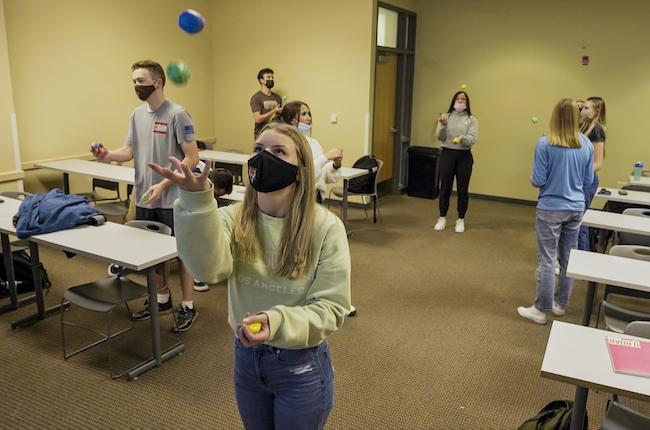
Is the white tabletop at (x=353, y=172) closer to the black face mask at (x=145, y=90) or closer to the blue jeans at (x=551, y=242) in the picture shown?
the blue jeans at (x=551, y=242)

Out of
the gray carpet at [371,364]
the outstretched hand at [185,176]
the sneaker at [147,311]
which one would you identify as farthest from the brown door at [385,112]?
the outstretched hand at [185,176]

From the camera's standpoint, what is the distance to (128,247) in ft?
10.1

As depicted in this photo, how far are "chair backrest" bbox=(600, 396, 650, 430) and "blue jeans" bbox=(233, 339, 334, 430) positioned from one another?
1210 mm

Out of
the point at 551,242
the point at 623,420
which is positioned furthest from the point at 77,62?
the point at 623,420

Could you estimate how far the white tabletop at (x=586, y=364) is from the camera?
5.76 feet

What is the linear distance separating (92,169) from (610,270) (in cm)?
490

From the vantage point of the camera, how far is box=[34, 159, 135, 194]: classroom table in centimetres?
518

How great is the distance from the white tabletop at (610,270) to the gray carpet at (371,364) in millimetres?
731

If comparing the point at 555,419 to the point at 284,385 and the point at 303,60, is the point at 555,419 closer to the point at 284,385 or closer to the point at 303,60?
the point at 284,385

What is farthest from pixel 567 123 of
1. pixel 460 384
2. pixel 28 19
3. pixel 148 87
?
pixel 28 19

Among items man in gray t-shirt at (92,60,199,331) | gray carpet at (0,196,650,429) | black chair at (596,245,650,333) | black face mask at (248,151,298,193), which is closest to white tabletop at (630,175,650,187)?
gray carpet at (0,196,650,429)

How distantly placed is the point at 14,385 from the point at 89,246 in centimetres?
89

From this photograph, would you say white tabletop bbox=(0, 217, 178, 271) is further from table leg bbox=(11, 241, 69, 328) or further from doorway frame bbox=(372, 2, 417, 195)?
doorway frame bbox=(372, 2, 417, 195)

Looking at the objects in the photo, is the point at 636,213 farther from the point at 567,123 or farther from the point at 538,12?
the point at 538,12
